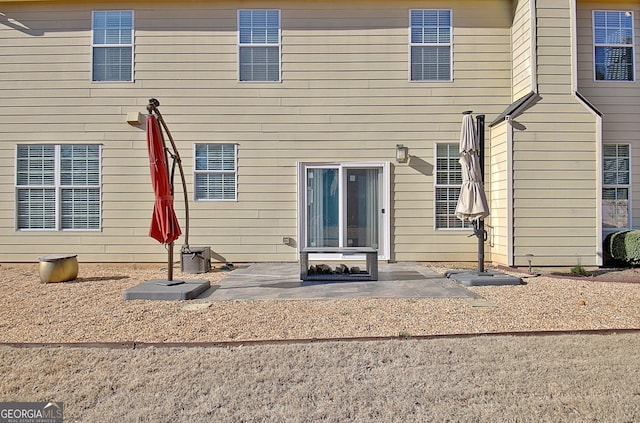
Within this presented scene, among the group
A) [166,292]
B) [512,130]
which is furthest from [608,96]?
[166,292]

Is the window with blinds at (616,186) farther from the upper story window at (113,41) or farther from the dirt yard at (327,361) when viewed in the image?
the upper story window at (113,41)

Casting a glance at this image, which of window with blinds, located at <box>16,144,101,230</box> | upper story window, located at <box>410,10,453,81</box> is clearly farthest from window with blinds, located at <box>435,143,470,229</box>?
window with blinds, located at <box>16,144,101,230</box>

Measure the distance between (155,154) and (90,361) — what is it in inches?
118

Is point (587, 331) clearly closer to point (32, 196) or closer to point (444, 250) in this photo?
point (444, 250)

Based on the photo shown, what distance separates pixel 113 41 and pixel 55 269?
469 cm

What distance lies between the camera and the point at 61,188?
888 centimetres

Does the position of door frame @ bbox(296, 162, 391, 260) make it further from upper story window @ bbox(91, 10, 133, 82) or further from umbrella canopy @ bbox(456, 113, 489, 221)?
upper story window @ bbox(91, 10, 133, 82)

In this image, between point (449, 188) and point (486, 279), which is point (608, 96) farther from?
point (486, 279)

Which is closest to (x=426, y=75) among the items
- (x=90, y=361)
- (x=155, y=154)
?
(x=155, y=154)

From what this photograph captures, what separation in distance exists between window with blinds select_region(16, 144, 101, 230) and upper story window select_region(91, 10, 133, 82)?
1549mm

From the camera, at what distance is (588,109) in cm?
785

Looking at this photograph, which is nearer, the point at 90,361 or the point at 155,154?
the point at 90,361

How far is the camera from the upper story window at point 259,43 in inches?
349

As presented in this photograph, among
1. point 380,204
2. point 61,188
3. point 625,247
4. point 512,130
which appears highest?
point 512,130
